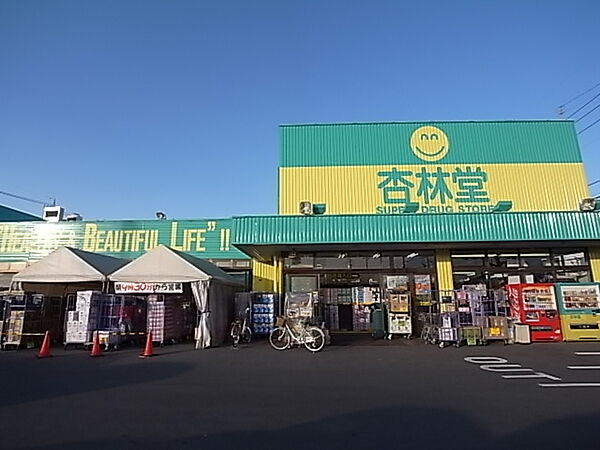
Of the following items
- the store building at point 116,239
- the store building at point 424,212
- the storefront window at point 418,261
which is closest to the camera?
the store building at point 424,212

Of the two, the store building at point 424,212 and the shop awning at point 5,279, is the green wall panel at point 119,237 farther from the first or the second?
the store building at point 424,212

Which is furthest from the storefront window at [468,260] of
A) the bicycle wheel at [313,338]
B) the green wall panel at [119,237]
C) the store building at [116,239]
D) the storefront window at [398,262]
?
the green wall panel at [119,237]

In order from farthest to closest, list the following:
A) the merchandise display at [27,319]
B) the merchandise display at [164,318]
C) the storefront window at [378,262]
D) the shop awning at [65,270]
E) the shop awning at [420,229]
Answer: the storefront window at [378,262] < the shop awning at [420,229] < the merchandise display at [164,318] < the shop awning at [65,270] < the merchandise display at [27,319]

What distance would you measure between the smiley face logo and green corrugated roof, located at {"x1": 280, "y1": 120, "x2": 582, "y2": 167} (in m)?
0.15

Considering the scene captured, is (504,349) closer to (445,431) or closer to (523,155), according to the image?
(445,431)

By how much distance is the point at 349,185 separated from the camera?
19.3 m

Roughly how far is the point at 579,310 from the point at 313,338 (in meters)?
8.81

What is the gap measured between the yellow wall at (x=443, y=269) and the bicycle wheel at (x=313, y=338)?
6294 millimetres

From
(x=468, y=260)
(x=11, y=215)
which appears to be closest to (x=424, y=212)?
(x=468, y=260)

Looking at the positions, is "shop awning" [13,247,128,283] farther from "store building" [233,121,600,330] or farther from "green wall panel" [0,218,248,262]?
"green wall panel" [0,218,248,262]

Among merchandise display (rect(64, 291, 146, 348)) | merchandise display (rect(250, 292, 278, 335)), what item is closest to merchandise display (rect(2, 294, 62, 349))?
merchandise display (rect(64, 291, 146, 348))

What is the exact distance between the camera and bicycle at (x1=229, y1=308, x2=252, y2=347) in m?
14.4

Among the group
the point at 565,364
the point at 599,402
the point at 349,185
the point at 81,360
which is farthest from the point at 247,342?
Answer: the point at 599,402

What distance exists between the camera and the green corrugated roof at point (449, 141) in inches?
770
